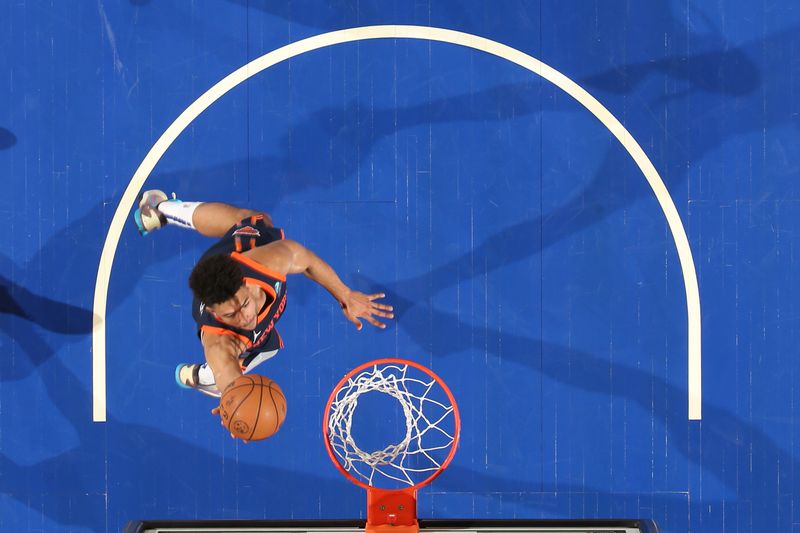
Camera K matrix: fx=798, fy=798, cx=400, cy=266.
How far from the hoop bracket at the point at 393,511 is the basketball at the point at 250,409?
0.85 m

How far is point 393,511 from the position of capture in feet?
18.0

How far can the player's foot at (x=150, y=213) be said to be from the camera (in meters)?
7.23

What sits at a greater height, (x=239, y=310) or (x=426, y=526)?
(x=239, y=310)

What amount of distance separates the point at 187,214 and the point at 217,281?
71.6 inches

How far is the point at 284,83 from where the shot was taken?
7418 millimetres

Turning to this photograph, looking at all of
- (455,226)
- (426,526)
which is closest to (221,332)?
(426,526)

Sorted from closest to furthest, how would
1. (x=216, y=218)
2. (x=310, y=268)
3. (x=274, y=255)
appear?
(x=274, y=255)
(x=310, y=268)
(x=216, y=218)

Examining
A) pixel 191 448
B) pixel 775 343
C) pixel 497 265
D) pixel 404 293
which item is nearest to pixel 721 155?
pixel 775 343

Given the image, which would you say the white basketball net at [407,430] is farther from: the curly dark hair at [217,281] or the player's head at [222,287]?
the curly dark hair at [217,281]

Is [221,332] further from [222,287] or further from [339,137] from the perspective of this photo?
[339,137]

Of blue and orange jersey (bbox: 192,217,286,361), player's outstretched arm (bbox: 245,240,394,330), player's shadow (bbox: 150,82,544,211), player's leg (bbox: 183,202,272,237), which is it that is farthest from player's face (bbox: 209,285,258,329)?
player's shadow (bbox: 150,82,544,211)

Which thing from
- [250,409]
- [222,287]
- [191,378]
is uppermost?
[222,287]

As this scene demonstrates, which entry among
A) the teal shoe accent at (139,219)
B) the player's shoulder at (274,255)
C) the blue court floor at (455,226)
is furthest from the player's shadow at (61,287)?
the player's shoulder at (274,255)

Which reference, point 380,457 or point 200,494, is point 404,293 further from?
point 200,494
